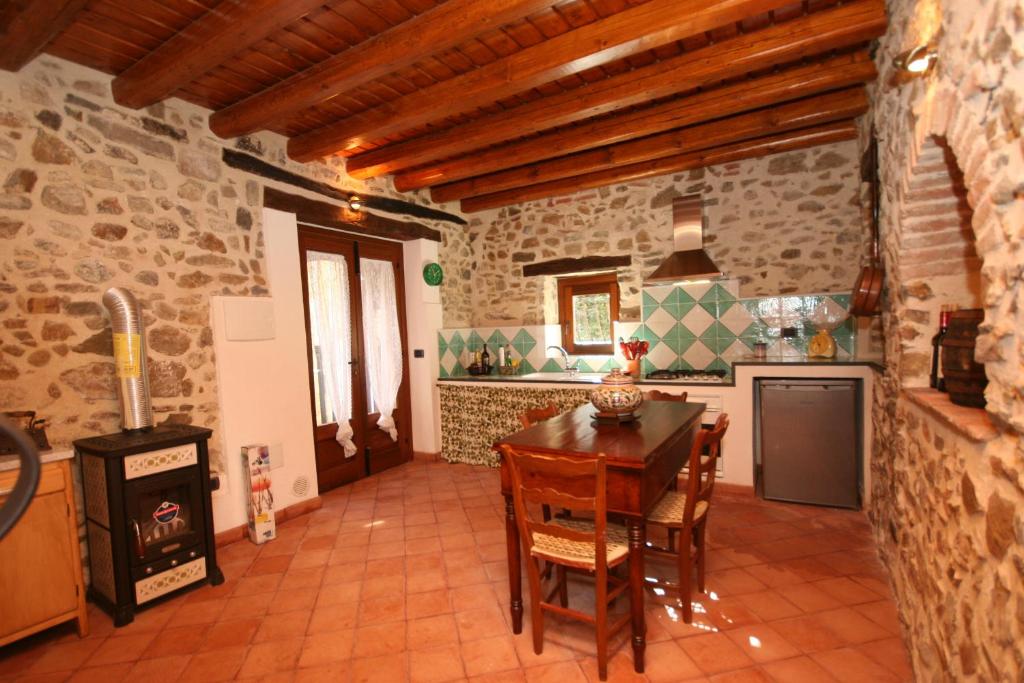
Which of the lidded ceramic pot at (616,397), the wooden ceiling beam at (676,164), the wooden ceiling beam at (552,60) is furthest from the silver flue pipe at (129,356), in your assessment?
the wooden ceiling beam at (676,164)

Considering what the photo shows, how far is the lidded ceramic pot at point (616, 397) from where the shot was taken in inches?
93.7

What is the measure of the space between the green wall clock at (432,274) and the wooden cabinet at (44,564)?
3.22m

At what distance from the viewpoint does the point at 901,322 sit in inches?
91.0

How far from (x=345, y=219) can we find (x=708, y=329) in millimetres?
3384

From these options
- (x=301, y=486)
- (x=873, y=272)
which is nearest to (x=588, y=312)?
(x=873, y=272)

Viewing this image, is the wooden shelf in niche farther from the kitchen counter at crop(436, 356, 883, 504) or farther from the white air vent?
the white air vent

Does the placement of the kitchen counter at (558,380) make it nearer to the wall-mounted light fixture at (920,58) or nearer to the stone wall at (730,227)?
the stone wall at (730,227)

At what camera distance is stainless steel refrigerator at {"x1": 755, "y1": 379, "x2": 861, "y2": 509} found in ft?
11.1

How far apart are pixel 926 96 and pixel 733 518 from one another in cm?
260

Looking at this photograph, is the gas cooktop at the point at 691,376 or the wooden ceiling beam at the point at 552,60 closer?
the wooden ceiling beam at the point at 552,60

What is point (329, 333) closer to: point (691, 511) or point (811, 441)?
point (691, 511)

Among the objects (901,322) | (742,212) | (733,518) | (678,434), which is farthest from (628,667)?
(742,212)

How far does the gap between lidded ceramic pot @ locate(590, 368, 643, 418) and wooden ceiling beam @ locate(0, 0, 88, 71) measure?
2752 mm

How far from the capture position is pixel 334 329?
4.25m
